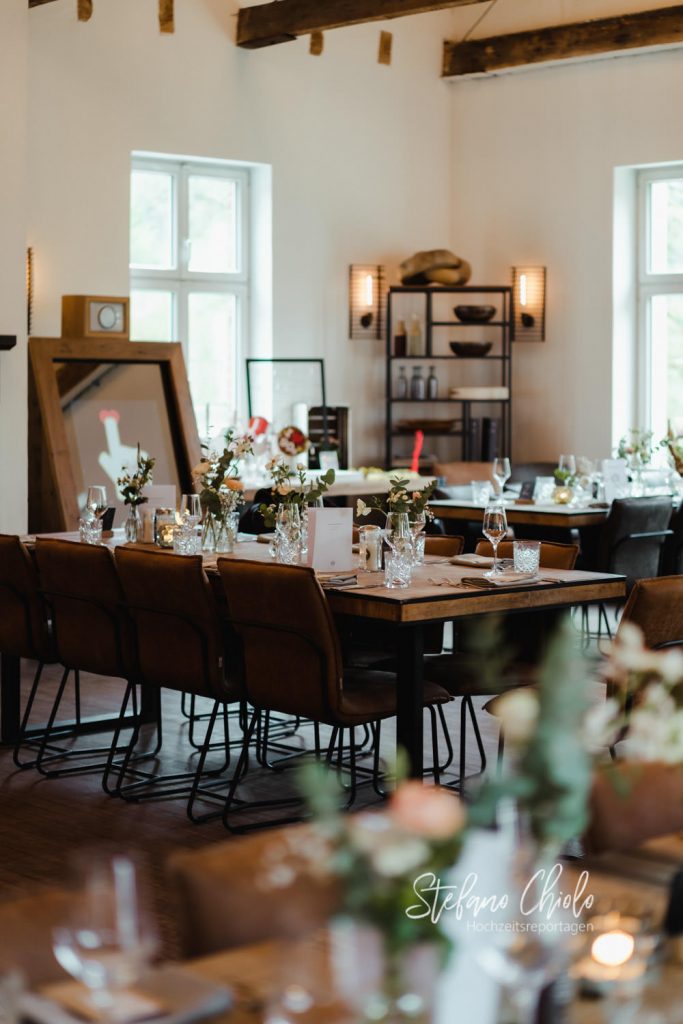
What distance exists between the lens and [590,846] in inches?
87.0

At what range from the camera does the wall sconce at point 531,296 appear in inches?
444

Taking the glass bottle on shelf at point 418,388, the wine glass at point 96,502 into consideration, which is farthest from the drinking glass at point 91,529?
the glass bottle on shelf at point 418,388

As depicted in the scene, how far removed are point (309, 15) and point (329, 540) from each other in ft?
18.2

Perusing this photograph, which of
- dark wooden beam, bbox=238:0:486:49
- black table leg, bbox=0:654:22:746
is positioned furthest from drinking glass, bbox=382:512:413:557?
dark wooden beam, bbox=238:0:486:49

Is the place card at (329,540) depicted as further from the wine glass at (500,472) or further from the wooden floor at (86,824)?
the wine glass at (500,472)

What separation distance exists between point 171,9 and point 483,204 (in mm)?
3225

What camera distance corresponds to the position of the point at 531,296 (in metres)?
11.3

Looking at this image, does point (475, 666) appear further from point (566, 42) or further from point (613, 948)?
point (566, 42)

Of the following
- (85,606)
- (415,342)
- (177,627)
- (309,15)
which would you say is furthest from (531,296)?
(177,627)

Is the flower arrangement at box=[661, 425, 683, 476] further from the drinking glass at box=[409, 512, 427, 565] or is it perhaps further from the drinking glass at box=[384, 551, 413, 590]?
the drinking glass at box=[384, 551, 413, 590]

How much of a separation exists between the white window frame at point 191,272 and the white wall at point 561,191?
201cm

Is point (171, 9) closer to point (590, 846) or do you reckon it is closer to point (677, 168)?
point (677, 168)

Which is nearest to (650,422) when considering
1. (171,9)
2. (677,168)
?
(677,168)

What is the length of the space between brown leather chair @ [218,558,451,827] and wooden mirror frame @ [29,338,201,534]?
3.88 metres
